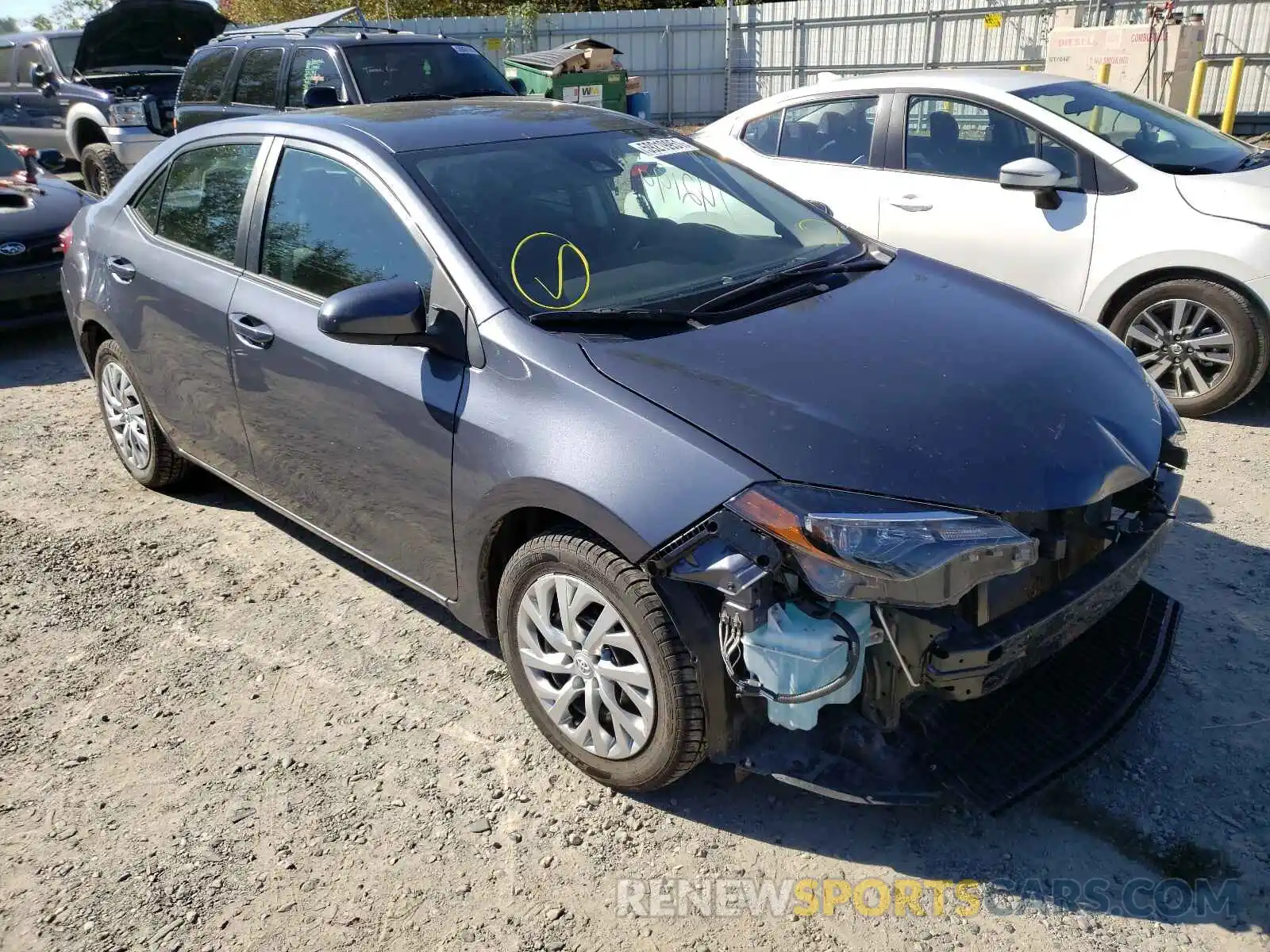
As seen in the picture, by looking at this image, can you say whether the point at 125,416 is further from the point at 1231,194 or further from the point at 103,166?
the point at 103,166

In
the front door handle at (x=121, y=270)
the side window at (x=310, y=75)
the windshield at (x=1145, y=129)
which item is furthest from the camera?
the side window at (x=310, y=75)

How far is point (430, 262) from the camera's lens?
3.00m

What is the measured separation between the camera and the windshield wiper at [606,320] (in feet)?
9.28

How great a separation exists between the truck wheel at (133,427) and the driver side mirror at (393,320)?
206cm

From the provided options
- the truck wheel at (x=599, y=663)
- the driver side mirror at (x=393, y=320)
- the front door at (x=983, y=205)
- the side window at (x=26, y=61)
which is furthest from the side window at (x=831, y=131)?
the side window at (x=26, y=61)

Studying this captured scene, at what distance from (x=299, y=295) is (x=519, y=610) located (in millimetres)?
1397

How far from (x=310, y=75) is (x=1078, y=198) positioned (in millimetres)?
6623

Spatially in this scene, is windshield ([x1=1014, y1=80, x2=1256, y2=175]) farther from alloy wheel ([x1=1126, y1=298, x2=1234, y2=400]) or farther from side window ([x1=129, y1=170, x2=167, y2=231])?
side window ([x1=129, y1=170, x2=167, y2=231])

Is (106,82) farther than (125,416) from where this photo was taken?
Yes

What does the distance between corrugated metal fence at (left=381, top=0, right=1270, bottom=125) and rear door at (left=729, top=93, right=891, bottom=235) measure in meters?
12.8

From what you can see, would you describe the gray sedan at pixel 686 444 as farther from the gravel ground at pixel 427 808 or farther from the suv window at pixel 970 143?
the suv window at pixel 970 143

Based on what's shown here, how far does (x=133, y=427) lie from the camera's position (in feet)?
15.6

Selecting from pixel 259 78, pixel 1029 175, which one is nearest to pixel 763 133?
pixel 1029 175

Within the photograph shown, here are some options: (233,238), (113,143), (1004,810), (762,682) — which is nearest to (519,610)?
(762,682)
